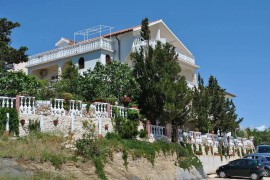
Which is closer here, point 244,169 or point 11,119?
point 11,119

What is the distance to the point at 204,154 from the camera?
31641mm

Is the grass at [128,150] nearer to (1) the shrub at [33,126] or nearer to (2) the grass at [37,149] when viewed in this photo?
(2) the grass at [37,149]

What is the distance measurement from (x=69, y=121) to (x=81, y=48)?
17286 millimetres

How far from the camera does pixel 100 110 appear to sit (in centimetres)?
2386

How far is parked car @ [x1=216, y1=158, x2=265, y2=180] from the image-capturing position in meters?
28.2

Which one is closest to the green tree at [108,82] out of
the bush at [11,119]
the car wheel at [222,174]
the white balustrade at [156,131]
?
the white balustrade at [156,131]

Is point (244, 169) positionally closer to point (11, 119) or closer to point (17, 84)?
point (17, 84)

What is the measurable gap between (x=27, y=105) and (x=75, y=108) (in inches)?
113

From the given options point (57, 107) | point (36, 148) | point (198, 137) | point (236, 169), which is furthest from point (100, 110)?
point (236, 169)

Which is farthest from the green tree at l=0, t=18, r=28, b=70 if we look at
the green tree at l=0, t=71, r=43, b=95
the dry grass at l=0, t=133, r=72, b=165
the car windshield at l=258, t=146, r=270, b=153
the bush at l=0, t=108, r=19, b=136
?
the car windshield at l=258, t=146, r=270, b=153

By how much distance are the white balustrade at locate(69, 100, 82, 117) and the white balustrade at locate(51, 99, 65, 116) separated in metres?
0.47

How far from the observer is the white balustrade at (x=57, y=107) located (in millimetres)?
21875

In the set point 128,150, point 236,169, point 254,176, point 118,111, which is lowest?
point 254,176

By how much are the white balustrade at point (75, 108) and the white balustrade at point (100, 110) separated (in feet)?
3.53
